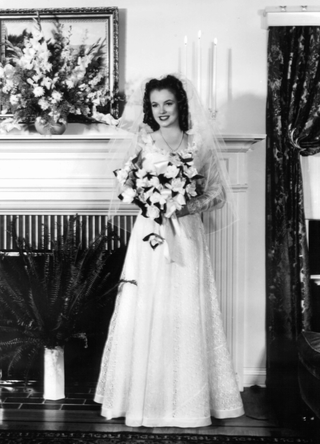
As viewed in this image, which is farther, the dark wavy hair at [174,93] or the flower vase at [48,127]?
the flower vase at [48,127]

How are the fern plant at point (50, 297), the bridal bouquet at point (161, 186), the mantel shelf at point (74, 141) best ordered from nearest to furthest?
1. the bridal bouquet at point (161, 186)
2. the fern plant at point (50, 297)
3. the mantel shelf at point (74, 141)

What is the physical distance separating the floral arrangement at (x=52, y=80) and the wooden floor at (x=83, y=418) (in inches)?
76.8

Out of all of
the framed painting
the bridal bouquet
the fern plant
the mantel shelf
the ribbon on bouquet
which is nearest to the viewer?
the bridal bouquet

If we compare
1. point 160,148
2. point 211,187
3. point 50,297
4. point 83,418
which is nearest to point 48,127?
point 160,148

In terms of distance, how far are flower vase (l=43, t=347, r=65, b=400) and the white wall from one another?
55.2 inches

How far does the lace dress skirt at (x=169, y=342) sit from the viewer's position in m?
3.69

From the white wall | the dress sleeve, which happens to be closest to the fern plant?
the dress sleeve

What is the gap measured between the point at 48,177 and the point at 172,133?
111cm

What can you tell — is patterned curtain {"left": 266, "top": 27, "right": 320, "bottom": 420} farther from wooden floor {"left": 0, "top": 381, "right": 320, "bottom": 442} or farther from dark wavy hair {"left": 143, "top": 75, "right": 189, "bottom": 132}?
dark wavy hair {"left": 143, "top": 75, "right": 189, "bottom": 132}

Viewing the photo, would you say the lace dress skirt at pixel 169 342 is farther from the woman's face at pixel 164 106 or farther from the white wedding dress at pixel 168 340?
the woman's face at pixel 164 106

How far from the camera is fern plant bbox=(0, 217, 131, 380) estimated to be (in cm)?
424

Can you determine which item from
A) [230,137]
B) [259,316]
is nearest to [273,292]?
[259,316]

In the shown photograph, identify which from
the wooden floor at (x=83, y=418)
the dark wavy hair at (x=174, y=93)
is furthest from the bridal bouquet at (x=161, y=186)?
the wooden floor at (x=83, y=418)

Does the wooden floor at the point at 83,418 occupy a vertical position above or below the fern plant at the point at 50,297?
below
